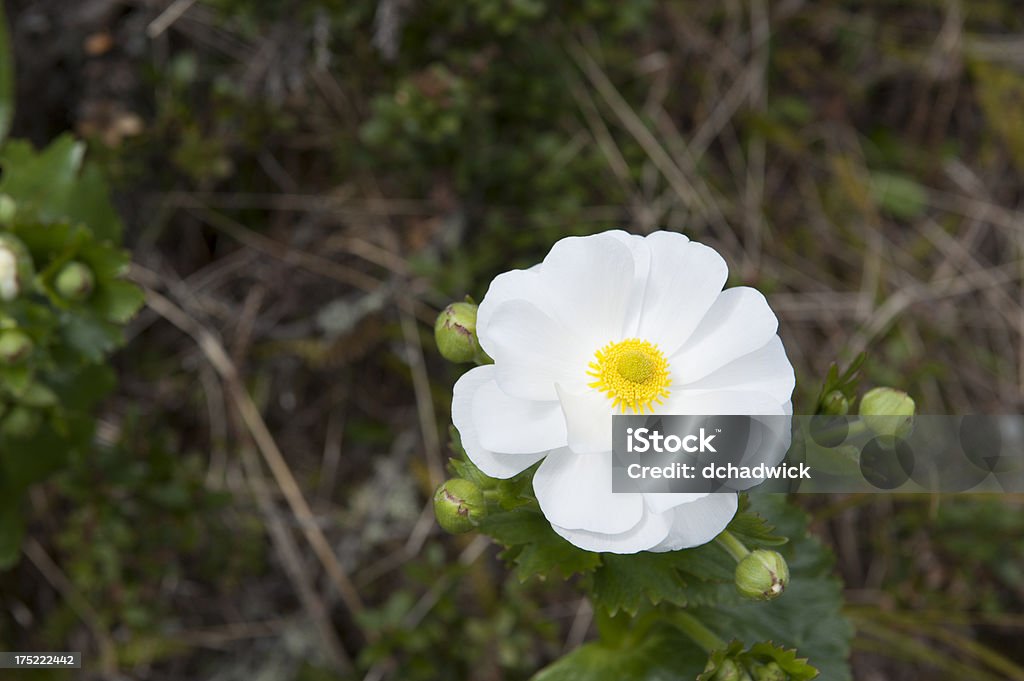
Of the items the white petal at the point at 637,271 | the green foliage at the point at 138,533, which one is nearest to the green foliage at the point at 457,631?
the green foliage at the point at 138,533

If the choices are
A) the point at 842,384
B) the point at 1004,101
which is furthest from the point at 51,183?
the point at 1004,101

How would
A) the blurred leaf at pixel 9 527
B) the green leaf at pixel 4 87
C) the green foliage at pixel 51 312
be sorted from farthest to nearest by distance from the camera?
1. the green leaf at pixel 4 87
2. the blurred leaf at pixel 9 527
3. the green foliage at pixel 51 312

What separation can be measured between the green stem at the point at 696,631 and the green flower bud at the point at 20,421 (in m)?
1.60

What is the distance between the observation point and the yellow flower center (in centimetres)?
155

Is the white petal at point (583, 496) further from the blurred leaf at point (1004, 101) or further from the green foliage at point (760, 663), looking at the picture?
the blurred leaf at point (1004, 101)

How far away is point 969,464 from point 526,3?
180 centimetres

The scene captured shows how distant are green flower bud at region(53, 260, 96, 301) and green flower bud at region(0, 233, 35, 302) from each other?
7 centimetres

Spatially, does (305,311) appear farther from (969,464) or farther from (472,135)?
(969,464)

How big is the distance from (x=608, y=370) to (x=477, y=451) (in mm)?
274

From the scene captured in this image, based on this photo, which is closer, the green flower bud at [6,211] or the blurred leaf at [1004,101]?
the green flower bud at [6,211]

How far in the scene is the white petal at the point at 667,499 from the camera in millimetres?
1355

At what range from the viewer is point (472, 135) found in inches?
118

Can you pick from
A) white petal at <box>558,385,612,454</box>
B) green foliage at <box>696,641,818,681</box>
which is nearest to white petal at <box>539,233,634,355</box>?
white petal at <box>558,385,612,454</box>

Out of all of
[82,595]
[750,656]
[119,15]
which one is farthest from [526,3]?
[82,595]
